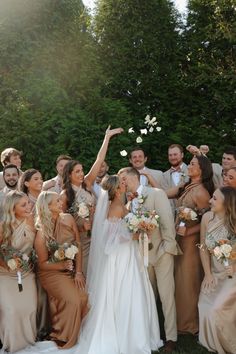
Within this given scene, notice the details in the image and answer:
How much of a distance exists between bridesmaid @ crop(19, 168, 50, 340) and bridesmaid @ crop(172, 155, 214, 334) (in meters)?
1.86

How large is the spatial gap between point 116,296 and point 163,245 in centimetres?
92

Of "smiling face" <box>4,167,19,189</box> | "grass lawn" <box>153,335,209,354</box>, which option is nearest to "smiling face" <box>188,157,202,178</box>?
"grass lawn" <box>153,335,209,354</box>

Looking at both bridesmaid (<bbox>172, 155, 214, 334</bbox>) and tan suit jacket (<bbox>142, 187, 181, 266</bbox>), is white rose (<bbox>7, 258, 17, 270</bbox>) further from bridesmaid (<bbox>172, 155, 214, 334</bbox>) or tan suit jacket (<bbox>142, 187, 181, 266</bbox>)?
bridesmaid (<bbox>172, 155, 214, 334</bbox>)

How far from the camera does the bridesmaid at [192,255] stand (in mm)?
7066

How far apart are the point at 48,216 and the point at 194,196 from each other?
2.06 meters

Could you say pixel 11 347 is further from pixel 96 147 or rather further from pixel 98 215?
pixel 96 147

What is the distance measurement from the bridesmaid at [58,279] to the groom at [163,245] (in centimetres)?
100

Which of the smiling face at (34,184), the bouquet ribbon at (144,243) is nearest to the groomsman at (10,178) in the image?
the smiling face at (34,184)

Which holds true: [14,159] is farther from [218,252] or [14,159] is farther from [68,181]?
[218,252]

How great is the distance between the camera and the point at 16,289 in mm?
6445

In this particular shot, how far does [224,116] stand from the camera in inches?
508

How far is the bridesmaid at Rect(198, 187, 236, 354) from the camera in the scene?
245 inches

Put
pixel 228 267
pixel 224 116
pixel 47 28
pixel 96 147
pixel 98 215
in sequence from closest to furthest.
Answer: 1. pixel 228 267
2. pixel 98 215
3. pixel 96 147
4. pixel 47 28
5. pixel 224 116

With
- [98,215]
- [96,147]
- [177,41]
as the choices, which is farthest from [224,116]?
[98,215]
